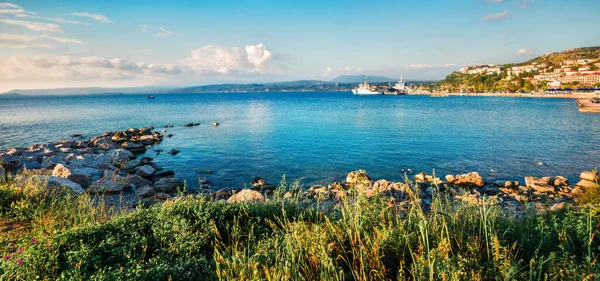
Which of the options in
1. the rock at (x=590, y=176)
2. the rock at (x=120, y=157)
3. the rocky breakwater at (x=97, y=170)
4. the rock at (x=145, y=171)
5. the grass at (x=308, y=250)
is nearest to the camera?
the grass at (x=308, y=250)

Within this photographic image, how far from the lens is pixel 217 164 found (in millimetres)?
21828

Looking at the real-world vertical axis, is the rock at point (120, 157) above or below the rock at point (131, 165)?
above

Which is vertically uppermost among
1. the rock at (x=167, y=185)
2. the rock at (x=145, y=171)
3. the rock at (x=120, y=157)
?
the rock at (x=120, y=157)

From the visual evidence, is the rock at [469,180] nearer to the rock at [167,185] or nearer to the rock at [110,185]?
the rock at [167,185]

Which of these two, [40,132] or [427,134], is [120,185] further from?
[40,132]

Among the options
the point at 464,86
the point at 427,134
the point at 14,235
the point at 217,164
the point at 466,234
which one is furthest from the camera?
the point at 464,86

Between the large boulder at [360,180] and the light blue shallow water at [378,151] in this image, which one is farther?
the light blue shallow water at [378,151]

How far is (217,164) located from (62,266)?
17757 mm

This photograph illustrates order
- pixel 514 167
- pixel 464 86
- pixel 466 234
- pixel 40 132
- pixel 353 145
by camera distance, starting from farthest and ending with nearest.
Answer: pixel 464 86 → pixel 40 132 → pixel 353 145 → pixel 514 167 → pixel 466 234

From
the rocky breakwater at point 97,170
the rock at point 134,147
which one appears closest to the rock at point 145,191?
the rocky breakwater at point 97,170

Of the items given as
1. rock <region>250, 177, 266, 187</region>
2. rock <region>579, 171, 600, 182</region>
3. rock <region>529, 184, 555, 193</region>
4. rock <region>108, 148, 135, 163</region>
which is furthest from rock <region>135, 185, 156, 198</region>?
rock <region>579, 171, 600, 182</region>

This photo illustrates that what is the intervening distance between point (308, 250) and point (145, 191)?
12871 millimetres

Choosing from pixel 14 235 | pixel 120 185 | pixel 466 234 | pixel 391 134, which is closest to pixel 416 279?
pixel 466 234

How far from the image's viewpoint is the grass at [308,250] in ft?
11.9
